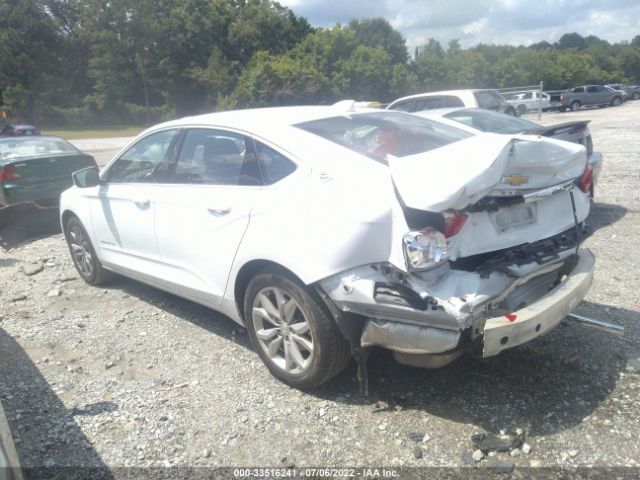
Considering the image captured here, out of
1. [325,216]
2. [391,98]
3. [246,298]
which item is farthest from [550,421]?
[391,98]

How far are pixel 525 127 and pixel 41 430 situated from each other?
6.74 meters

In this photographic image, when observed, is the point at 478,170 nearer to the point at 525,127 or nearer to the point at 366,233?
the point at 366,233

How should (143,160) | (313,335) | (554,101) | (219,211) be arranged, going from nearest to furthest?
(313,335)
(219,211)
(143,160)
(554,101)

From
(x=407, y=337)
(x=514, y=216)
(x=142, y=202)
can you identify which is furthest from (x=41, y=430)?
(x=514, y=216)

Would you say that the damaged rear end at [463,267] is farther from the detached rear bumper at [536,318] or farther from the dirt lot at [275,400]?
the dirt lot at [275,400]

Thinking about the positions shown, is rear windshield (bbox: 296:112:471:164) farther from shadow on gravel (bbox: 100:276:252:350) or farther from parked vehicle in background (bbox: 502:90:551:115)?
parked vehicle in background (bbox: 502:90:551:115)

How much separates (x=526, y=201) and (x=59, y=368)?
11.4 ft

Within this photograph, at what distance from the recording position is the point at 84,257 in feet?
18.7

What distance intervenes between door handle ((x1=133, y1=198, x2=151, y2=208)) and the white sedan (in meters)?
0.08

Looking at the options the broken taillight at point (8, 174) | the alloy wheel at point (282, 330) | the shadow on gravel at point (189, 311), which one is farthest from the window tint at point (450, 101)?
the alloy wheel at point (282, 330)

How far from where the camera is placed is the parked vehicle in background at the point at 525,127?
252 inches

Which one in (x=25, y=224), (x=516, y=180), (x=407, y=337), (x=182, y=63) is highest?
(x=182, y=63)

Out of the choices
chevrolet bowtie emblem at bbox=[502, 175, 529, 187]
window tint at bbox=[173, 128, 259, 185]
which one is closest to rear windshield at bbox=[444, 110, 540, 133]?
chevrolet bowtie emblem at bbox=[502, 175, 529, 187]

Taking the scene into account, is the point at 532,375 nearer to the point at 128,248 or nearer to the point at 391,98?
the point at 128,248
